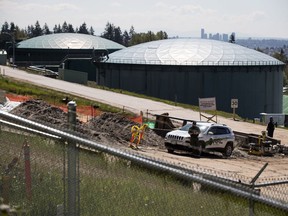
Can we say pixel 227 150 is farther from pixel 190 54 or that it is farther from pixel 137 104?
pixel 190 54

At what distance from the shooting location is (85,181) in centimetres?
617

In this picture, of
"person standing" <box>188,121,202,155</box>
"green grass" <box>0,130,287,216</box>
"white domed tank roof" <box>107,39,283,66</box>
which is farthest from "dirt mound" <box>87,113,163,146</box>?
"white domed tank roof" <box>107,39,283,66</box>

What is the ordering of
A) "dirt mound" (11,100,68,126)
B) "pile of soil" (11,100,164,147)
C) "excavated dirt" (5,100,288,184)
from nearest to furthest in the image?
"excavated dirt" (5,100,288,184)
"pile of soil" (11,100,164,147)
"dirt mound" (11,100,68,126)

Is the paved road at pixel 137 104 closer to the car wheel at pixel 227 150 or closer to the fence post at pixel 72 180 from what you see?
the car wheel at pixel 227 150

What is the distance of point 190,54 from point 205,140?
157ft

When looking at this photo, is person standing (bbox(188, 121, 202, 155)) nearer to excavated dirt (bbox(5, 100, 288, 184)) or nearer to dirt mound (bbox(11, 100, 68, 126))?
excavated dirt (bbox(5, 100, 288, 184))

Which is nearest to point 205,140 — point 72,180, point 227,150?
point 227,150

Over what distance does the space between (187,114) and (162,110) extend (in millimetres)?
2062

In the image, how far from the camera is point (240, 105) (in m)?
68.8

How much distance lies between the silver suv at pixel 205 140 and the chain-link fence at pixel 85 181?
59.4 feet

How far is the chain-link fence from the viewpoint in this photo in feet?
19.6

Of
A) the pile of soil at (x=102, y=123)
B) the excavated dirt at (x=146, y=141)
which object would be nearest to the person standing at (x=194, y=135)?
the excavated dirt at (x=146, y=141)

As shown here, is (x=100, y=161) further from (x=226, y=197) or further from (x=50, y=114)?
(x=50, y=114)

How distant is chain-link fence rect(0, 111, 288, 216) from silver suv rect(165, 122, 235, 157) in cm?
1810
